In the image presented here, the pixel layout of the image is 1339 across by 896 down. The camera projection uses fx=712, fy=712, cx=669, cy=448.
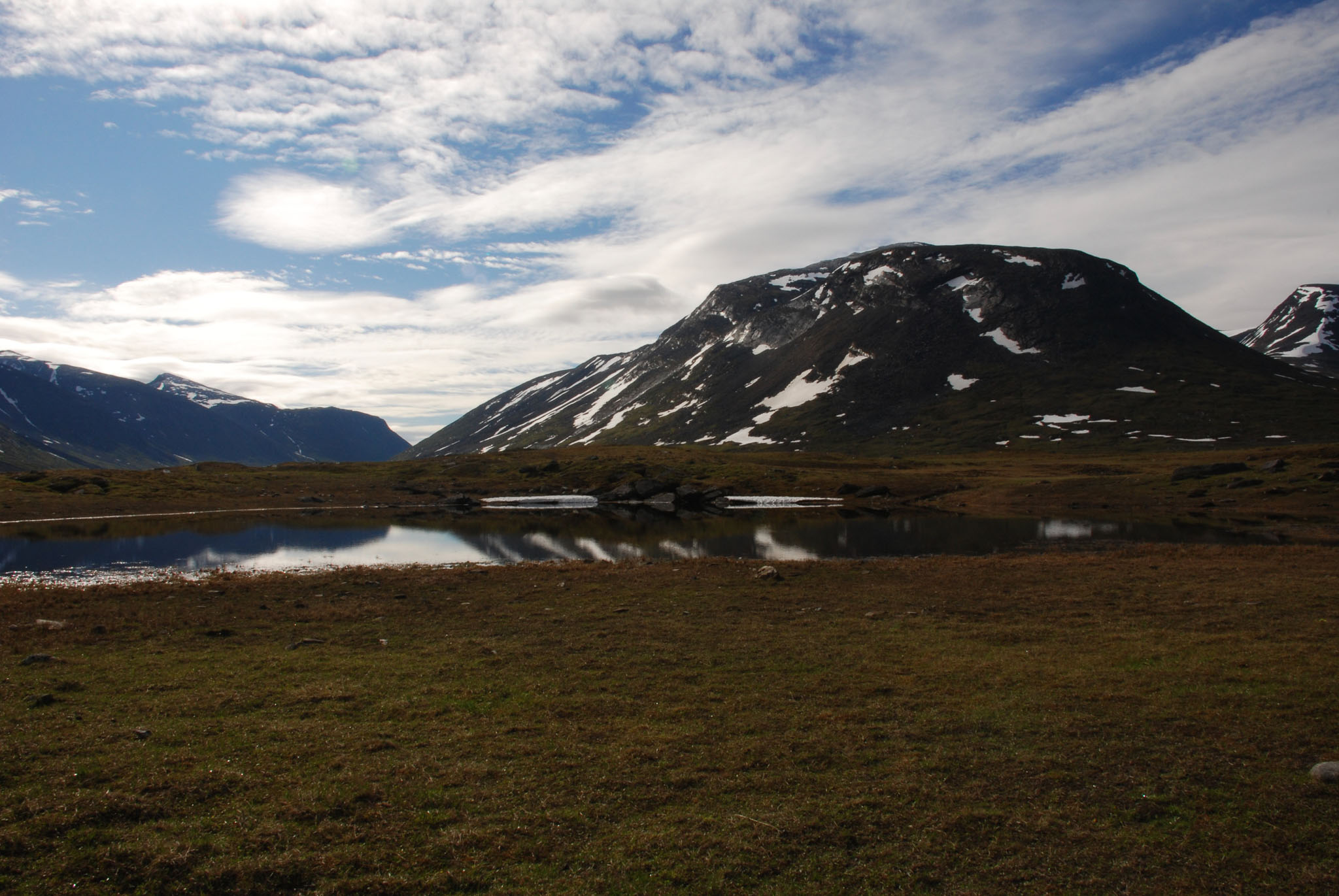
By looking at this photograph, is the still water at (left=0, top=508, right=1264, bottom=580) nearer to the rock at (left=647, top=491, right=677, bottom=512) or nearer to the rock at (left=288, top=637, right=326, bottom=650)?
the rock at (left=647, top=491, right=677, bottom=512)

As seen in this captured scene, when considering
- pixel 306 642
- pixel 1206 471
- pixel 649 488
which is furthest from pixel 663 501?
pixel 306 642

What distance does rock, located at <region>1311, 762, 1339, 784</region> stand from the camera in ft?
41.0

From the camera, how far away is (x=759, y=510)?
9425 cm

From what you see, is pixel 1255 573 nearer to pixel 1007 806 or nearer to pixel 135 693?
pixel 1007 806

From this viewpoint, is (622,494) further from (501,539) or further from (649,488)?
(501,539)

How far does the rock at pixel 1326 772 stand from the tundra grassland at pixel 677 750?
0.30 metres

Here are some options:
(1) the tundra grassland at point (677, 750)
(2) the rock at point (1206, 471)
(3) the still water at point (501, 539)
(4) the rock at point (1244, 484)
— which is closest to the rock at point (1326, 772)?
(1) the tundra grassland at point (677, 750)

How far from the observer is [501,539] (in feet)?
213

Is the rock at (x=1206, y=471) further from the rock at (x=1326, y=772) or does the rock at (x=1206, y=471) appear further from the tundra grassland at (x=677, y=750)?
the rock at (x=1326, y=772)

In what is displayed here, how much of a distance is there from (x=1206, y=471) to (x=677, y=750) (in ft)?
347

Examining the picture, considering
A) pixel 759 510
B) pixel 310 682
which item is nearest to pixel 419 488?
pixel 759 510

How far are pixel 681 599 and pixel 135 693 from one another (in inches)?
754

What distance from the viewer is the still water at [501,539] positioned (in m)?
49.1

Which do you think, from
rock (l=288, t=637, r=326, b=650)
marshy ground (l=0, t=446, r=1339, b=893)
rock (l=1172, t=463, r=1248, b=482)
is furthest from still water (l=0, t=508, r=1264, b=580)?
rock (l=1172, t=463, r=1248, b=482)
